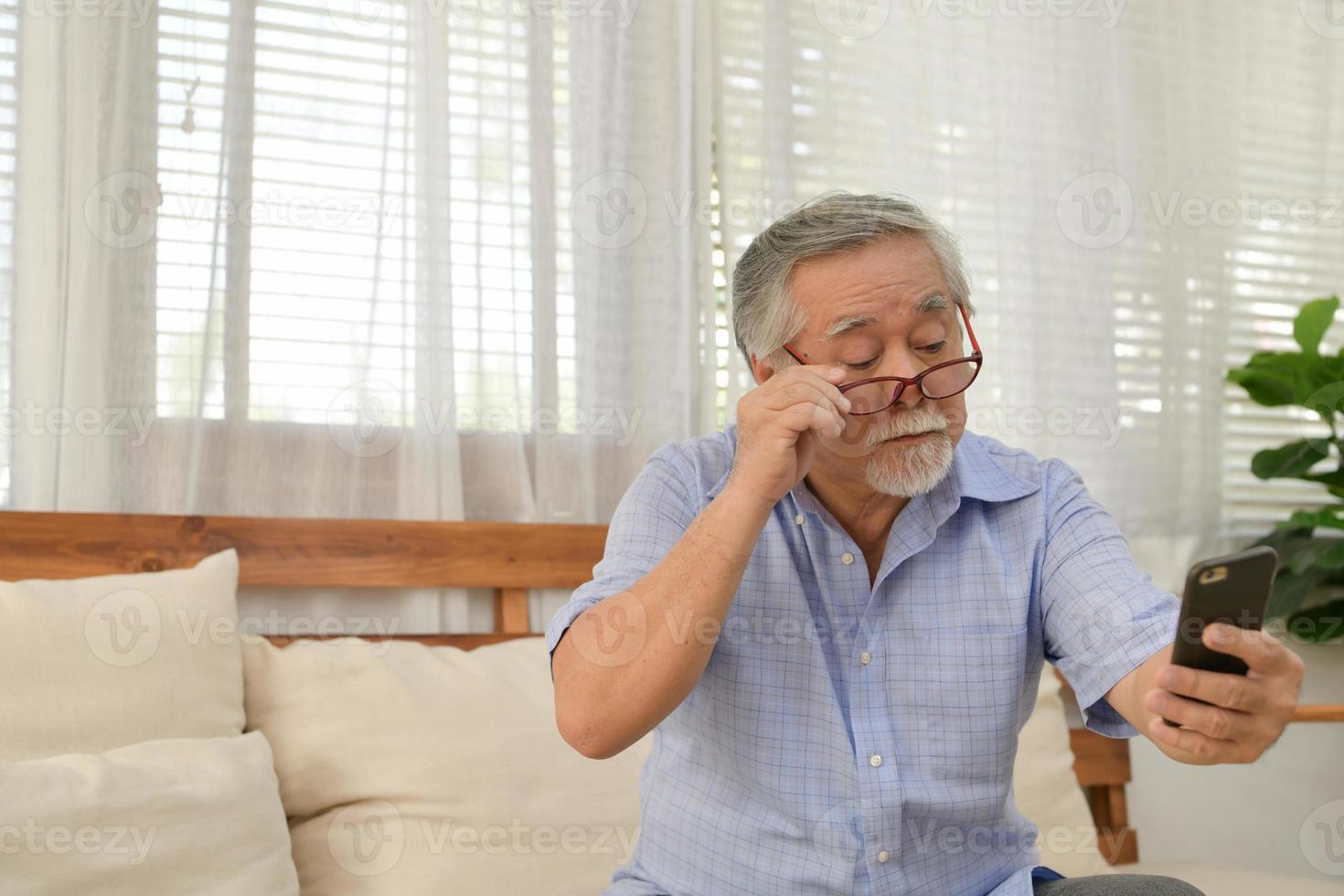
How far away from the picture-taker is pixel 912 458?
4.43 feet

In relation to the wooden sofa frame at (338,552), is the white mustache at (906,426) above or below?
above

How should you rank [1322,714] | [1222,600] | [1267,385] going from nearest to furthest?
[1222,600] < [1322,714] < [1267,385]

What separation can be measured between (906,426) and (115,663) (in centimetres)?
117

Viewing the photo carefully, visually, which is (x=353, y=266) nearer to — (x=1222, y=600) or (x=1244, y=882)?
(x=1222, y=600)

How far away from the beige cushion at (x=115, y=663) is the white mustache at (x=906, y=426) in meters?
1.08

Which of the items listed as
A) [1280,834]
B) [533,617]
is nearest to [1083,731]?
[1280,834]

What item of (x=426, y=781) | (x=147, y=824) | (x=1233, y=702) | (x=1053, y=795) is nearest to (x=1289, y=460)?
(x=1053, y=795)

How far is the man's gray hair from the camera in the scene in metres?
1.40

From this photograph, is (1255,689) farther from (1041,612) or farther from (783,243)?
(783,243)

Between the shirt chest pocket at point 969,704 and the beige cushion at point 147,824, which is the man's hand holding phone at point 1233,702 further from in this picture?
the beige cushion at point 147,824

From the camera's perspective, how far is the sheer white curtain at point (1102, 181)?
2568 millimetres

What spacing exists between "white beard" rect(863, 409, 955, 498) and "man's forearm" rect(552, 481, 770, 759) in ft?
0.66

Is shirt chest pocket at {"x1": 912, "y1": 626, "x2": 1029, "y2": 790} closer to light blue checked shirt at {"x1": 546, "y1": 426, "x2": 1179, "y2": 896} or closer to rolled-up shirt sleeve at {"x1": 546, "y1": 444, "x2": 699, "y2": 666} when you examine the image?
light blue checked shirt at {"x1": 546, "y1": 426, "x2": 1179, "y2": 896}

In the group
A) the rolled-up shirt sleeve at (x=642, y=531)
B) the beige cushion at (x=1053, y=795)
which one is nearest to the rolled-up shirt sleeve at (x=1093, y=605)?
the rolled-up shirt sleeve at (x=642, y=531)
